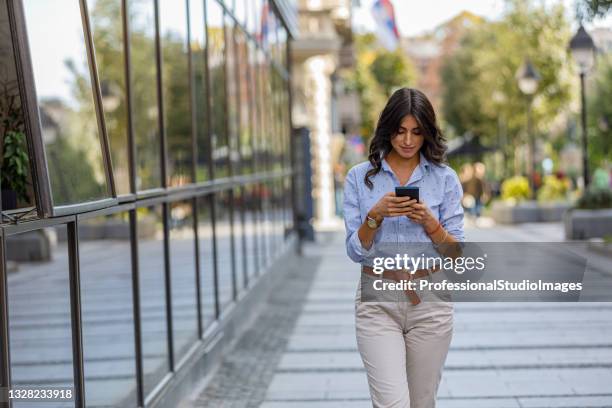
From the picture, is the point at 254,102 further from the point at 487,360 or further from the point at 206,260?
the point at 487,360

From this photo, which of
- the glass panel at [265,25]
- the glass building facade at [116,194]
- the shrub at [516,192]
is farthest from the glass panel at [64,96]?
the shrub at [516,192]

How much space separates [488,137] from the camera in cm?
5997

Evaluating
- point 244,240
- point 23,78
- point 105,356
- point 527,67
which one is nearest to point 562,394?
point 105,356

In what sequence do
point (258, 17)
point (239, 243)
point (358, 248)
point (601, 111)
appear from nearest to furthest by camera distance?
point (358, 248)
point (239, 243)
point (258, 17)
point (601, 111)

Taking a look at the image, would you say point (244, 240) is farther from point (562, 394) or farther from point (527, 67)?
point (527, 67)

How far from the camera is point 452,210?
3.98m

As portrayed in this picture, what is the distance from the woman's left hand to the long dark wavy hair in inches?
10.3

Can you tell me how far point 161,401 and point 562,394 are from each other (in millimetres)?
2575

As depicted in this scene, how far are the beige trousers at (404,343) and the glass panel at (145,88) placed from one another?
133 inches

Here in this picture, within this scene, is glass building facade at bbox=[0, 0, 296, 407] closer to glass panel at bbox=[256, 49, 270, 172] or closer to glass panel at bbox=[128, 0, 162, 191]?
glass panel at bbox=[128, 0, 162, 191]

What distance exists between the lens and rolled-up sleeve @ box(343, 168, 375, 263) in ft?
12.7

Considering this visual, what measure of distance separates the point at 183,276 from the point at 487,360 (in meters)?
2.46

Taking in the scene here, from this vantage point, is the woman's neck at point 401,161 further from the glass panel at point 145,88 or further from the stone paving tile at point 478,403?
the glass panel at point 145,88

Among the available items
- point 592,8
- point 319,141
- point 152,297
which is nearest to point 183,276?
point 152,297
